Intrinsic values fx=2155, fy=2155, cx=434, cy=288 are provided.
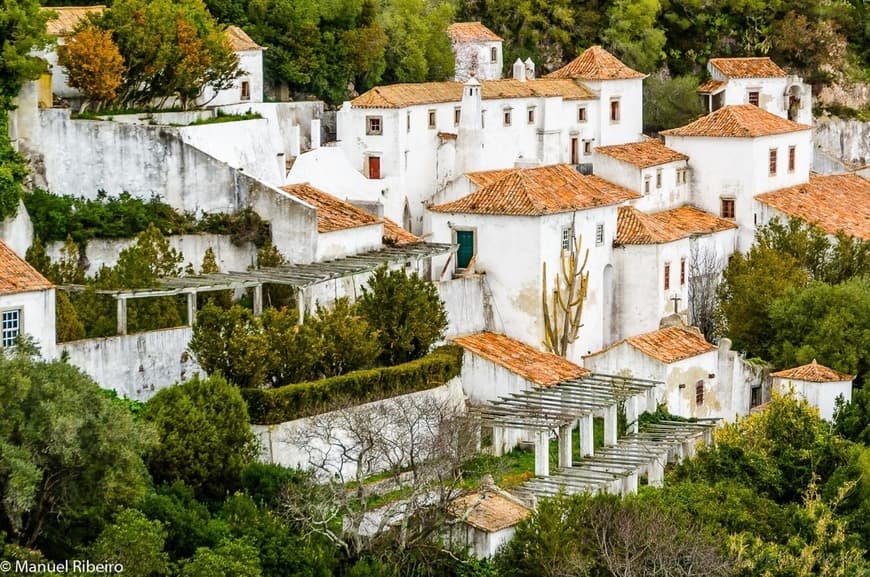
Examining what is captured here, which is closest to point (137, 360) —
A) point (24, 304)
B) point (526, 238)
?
point (24, 304)

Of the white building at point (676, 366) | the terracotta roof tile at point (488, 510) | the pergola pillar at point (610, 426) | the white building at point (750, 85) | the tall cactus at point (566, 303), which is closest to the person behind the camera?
the terracotta roof tile at point (488, 510)

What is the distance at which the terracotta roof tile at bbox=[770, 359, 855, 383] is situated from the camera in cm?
5647

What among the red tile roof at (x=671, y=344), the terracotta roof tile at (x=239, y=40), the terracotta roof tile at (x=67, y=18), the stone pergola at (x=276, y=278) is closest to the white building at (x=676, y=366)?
the red tile roof at (x=671, y=344)

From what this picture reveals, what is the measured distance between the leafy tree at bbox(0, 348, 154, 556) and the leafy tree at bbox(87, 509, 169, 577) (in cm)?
48

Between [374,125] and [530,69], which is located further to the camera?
[530,69]

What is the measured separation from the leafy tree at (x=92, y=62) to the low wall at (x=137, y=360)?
9393 mm

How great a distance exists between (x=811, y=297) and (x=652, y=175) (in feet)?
26.8

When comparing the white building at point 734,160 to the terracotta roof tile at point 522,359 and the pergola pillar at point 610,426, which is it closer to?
the terracotta roof tile at point 522,359

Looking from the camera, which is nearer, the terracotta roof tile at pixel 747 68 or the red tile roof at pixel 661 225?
the red tile roof at pixel 661 225

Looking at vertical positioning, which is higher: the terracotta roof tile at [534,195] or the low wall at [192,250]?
the terracotta roof tile at [534,195]

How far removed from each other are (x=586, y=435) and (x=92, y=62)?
1554cm

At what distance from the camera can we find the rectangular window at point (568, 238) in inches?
2238

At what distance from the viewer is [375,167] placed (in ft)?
212

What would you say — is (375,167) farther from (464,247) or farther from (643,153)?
(643,153)
